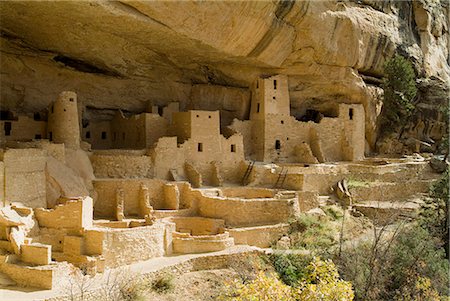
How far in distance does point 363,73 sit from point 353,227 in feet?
28.9

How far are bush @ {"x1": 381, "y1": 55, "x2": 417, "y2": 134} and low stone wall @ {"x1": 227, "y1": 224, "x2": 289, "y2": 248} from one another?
10.2 meters

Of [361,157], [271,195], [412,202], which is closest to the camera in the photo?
[271,195]

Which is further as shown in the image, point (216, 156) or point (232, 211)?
point (216, 156)

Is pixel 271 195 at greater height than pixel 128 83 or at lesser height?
lesser

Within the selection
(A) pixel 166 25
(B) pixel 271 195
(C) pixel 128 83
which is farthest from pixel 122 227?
A: (C) pixel 128 83

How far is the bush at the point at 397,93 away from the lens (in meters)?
22.6

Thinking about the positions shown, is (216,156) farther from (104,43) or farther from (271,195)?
(104,43)

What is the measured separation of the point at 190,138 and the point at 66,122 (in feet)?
13.8

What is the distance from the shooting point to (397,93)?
23.0 meters

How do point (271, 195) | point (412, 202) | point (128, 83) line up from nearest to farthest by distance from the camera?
point (271, 195)
point (412, 202)
point (128, 83)

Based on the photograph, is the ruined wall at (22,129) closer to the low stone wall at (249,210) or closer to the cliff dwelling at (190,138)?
the cliff dwelling at (190,138)

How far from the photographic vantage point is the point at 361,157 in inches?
892

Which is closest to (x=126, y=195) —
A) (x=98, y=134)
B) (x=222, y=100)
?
(x=98, y=134)

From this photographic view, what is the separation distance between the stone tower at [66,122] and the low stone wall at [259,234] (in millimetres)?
5688
